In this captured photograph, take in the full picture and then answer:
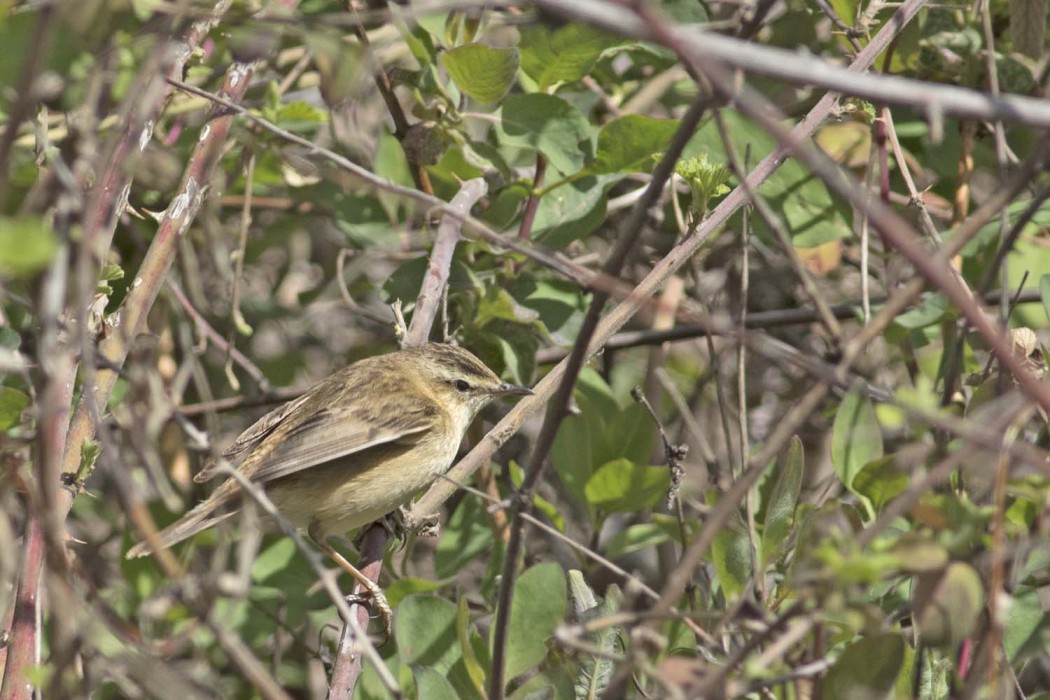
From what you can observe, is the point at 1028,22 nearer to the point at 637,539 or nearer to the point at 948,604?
the point at 637,539

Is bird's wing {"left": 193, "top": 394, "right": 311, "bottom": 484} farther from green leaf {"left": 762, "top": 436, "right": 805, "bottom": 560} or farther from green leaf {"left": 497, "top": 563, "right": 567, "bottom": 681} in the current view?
green leaf {"left": 762, "top": 436, "right": 805, "bottom": 560}

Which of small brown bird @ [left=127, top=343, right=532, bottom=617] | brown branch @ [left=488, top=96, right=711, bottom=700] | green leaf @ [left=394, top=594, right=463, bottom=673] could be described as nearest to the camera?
brown branch @ [left=488, top=96, right=711, bottom=700]

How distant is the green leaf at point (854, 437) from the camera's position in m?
3.02

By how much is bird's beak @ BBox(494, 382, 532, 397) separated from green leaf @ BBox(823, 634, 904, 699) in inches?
79.3

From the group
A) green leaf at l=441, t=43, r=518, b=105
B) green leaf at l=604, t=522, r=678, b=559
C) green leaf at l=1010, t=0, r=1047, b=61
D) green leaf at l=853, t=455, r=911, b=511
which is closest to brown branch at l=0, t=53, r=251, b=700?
green leaf at l=441, t=43, r=518, b=105

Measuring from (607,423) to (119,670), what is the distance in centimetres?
230

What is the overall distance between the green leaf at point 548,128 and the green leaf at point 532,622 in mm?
1467

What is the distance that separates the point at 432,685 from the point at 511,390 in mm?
1533

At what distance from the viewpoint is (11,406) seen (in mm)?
3486

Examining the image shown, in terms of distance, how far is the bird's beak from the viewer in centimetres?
425

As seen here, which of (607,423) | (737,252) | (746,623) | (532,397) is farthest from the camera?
(737,252)

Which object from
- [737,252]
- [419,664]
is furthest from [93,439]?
[737,252]

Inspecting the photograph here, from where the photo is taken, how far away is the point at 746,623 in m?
2.00

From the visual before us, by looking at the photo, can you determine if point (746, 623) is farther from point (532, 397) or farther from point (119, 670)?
point (532, 397)
